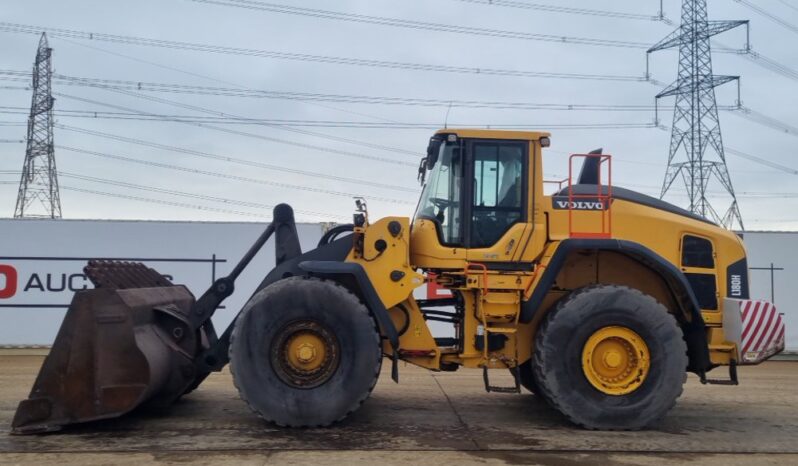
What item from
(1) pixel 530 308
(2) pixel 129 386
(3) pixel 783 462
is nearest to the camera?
(3) pixel 783 462

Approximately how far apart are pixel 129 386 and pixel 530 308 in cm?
→ 367

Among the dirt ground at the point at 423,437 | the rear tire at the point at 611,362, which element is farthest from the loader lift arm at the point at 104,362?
the rear tire at the point at 611,362

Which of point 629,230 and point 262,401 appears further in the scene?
point 629,230

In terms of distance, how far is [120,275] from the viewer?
24.7ft

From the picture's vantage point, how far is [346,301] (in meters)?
6.88

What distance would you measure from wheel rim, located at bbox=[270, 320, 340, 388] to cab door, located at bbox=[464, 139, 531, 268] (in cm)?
160

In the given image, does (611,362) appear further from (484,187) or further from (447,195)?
(447,195)

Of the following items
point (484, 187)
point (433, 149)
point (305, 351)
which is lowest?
point (305, 351)

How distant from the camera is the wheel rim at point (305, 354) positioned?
6.86 m

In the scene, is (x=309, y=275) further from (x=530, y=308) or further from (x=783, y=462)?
(x=783, y=462)

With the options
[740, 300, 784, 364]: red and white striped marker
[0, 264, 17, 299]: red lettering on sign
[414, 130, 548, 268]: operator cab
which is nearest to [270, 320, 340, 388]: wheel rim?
[414, 130, 548, 268]: operator cab

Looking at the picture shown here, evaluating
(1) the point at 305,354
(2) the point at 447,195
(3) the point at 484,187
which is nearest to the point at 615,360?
(3) the point at 484,187

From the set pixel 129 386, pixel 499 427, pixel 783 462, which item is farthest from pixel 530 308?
pixel 129 386

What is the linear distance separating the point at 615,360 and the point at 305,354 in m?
2.85
